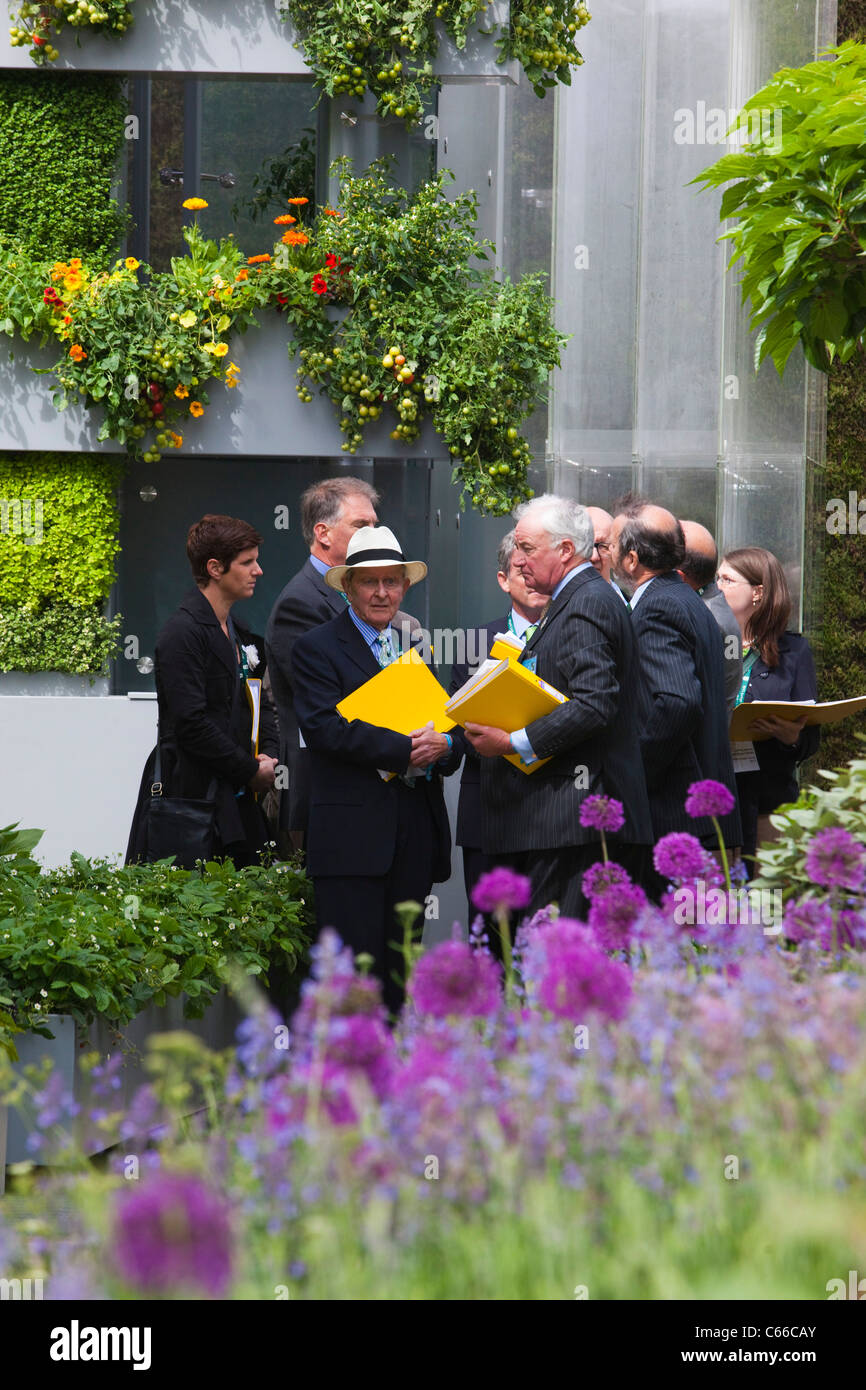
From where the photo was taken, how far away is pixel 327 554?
6.27 meters

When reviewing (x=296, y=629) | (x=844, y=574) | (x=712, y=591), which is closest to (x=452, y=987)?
(x=296, y=629)

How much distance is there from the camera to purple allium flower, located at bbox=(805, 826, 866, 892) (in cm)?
246

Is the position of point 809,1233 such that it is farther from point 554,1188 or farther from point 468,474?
point 468,474

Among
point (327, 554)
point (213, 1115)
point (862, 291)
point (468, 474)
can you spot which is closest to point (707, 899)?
point (213, 1115)

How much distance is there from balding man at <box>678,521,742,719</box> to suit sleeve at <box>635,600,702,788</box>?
71 cm

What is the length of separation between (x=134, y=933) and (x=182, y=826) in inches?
42.9

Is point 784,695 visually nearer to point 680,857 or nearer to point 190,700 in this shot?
point 190,700

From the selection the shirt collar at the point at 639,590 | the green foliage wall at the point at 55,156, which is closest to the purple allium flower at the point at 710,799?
the shirt collar at the point at 639,590

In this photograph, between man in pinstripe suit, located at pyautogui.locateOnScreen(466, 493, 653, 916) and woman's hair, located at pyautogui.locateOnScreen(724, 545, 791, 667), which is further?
woman's hair, located at pyautogui.locateOnScreen(724, 545, 791, 667)

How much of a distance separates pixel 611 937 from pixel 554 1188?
846 mm

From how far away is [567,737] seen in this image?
15.4 feet

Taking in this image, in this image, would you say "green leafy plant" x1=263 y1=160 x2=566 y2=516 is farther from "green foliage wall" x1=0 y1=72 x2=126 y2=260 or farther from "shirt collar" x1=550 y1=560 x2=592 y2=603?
"shirt collar" x1=550 y1=560 x2=592 y2=603

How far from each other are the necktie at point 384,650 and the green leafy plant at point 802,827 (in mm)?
2161

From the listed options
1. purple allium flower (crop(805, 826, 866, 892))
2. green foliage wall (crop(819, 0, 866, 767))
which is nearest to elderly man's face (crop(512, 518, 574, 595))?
purple allium flower (crop(805, 826, 866, 892))
